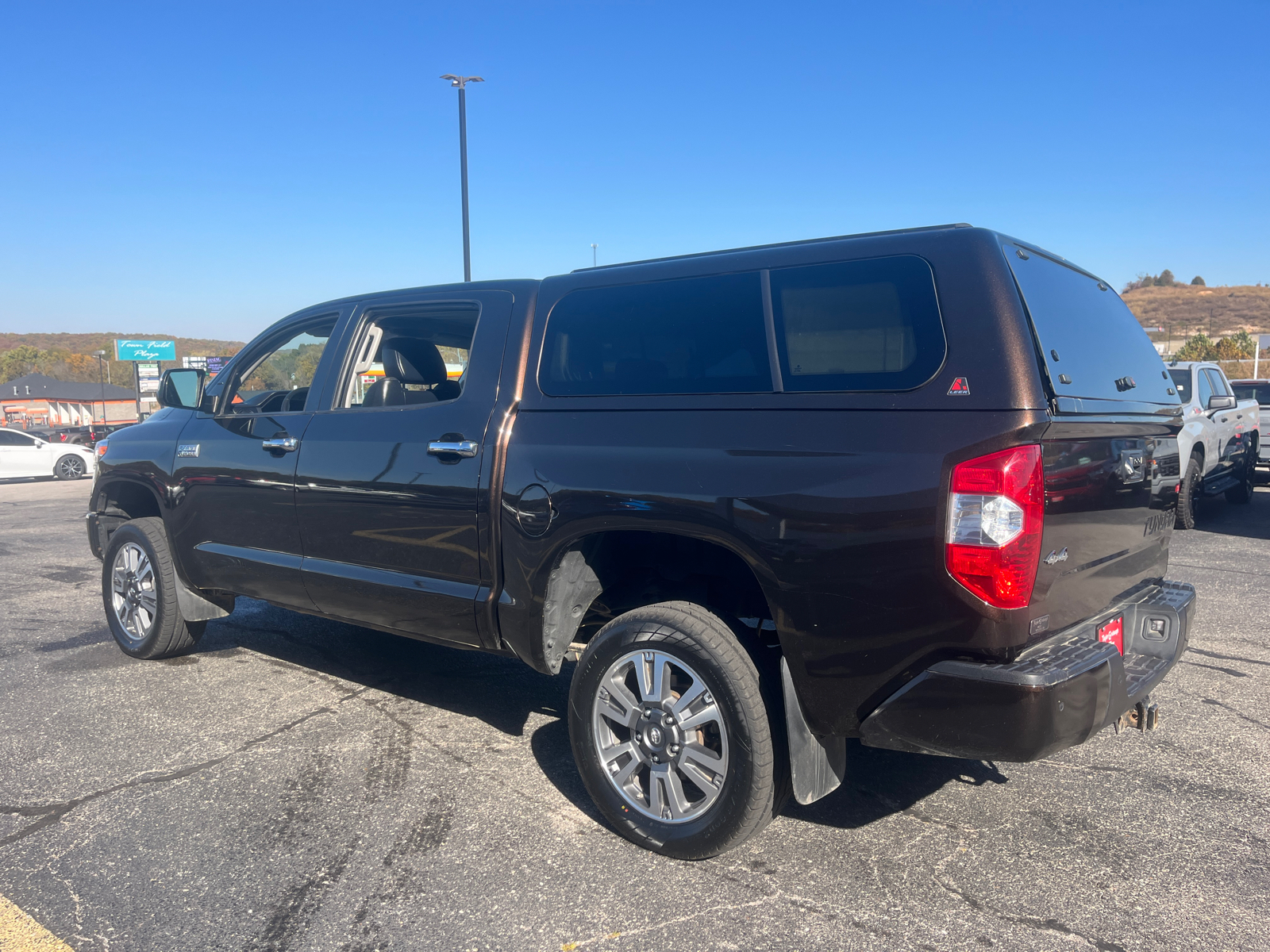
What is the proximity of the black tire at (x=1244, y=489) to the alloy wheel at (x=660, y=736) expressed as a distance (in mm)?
11155

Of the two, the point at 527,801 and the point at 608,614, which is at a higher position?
the point at 608,614

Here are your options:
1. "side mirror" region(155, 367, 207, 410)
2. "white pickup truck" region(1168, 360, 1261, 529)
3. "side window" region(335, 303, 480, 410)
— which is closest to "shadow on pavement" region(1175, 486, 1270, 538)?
"white pickup truck" region(1168, 360, 1261, 529)

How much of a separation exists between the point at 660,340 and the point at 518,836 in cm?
183

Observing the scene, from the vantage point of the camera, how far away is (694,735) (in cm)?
296

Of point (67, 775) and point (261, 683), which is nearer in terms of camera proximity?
point (67, 775)

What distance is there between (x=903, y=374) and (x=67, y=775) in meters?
3.62

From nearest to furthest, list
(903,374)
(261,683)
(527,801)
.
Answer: (903,374) < (527,801) < (261,683)

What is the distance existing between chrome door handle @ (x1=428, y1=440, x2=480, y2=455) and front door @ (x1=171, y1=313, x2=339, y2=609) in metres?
0.96

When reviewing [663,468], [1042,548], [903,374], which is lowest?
[1042,548]

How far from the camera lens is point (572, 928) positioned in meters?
2.58

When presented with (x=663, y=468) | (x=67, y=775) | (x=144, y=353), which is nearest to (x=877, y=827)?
(x=663, y=468)

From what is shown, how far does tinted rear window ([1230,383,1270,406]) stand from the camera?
13.7 m

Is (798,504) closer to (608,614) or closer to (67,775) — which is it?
(608,614)

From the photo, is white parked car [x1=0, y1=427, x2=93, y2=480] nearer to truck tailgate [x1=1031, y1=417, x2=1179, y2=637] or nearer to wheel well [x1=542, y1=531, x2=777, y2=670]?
wheel well [x1=542, y1=531, x2=777, y2=670]
